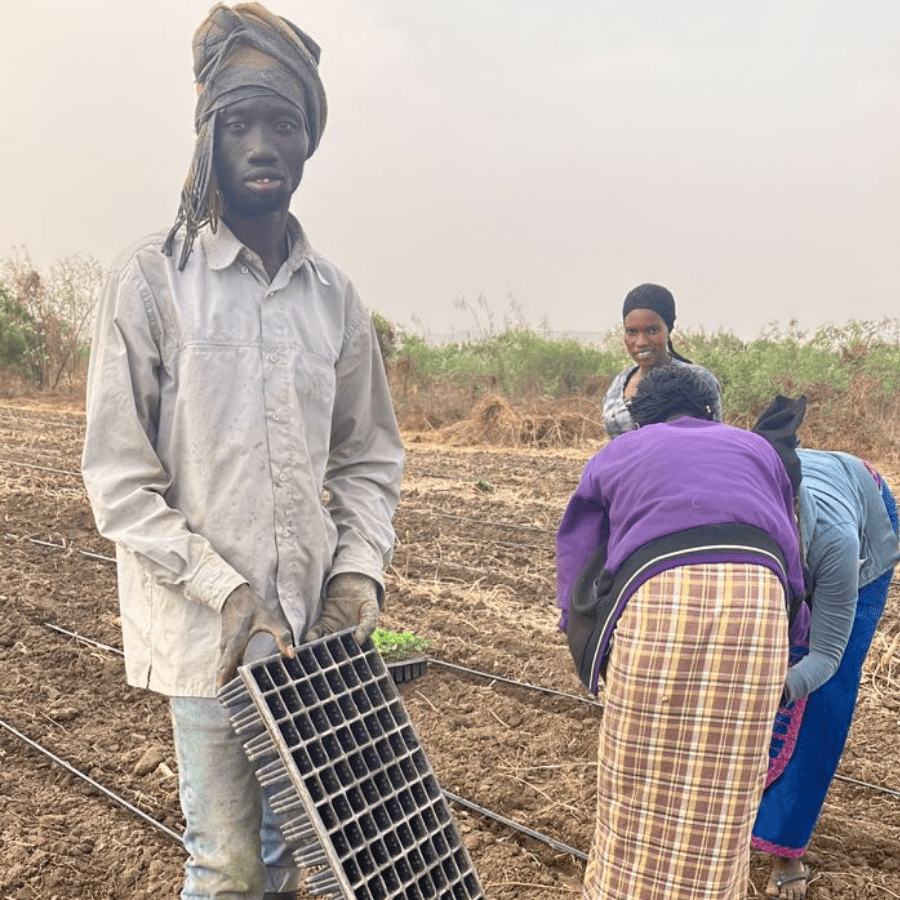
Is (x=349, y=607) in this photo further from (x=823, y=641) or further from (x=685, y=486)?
(x=823, y=641)

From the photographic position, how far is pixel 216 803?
1744 mm

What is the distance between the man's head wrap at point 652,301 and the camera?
3.57 meters

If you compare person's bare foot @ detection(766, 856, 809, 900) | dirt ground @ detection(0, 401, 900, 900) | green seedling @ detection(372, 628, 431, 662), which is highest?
green seedling @ detection(372, 628, 431, 662)

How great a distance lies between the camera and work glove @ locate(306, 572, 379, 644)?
1.83m

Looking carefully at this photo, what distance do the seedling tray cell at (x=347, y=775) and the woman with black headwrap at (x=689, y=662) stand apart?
49 centimetres

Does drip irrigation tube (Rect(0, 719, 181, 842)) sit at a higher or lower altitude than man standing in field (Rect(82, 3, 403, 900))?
lower

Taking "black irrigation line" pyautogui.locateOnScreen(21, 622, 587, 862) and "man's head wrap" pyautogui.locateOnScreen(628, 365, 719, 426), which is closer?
"man's head wrap" pyautogui.locateOnScreen(628, 365, 719, 426)

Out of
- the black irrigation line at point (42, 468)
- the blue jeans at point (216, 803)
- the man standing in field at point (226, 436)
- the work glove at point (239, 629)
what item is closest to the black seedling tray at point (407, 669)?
the man standing in field at point (226, 436)

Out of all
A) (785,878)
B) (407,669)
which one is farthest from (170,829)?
(785,878)

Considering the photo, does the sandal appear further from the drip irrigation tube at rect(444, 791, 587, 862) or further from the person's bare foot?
the drip irrigation tube at rect(444, 791, 587, 862)

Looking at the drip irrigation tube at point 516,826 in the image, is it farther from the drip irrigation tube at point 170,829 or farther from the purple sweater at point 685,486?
the purple sweater at point 685,486

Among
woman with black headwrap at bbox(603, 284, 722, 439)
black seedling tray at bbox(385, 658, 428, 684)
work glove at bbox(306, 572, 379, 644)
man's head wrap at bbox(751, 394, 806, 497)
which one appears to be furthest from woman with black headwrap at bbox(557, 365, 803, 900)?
black seedling tray at bbox(385, 658, 428, 684)

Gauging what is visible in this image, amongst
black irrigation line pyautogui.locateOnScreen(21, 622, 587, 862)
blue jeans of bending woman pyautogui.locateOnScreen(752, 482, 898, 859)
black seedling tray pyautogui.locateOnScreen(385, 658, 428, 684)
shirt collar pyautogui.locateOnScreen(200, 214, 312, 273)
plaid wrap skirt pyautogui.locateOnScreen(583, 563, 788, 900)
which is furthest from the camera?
black seedling tray pyautogui.locateOnScreen(385, 658, 428, 684)

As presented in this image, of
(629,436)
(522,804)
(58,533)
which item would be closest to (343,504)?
(629,436)
